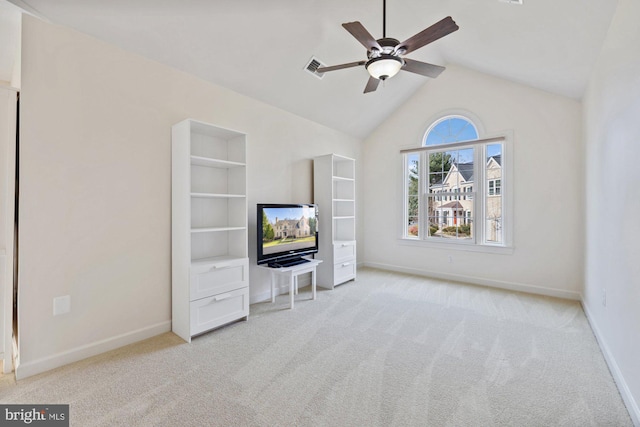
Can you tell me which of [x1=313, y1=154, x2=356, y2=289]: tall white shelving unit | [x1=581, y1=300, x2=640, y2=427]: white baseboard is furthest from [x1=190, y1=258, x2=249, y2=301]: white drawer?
[x1=581, y1=300, x2=640, y2=427]: white baseboard

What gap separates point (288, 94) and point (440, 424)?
144 inches

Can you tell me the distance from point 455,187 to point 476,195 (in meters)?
0.34

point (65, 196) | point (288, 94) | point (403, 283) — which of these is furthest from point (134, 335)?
point (403, 283)

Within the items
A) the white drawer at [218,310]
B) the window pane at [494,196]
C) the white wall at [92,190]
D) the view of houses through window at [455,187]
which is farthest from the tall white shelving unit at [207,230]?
the window pane at [494,196]

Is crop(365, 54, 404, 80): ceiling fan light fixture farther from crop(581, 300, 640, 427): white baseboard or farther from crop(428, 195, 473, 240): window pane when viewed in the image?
crop(428, 195, 473, 240): window pane

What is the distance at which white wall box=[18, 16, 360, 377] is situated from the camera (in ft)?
6.84

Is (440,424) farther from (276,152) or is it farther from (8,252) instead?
(276,152)

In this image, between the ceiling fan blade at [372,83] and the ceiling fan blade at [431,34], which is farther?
the ceiling fan blade at [372,83]

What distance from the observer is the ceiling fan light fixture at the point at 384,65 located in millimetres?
2213

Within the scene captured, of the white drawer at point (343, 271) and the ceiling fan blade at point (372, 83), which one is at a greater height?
the ceiling fan blade at point (372, 83)

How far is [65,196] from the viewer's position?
7.27 feet

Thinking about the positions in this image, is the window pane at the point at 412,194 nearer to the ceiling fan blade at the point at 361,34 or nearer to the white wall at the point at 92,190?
the ceiling fan blade at the point at 361,34

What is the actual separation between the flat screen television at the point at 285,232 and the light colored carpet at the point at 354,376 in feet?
2.40

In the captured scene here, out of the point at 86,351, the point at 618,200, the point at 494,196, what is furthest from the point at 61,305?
the point at 494,196
